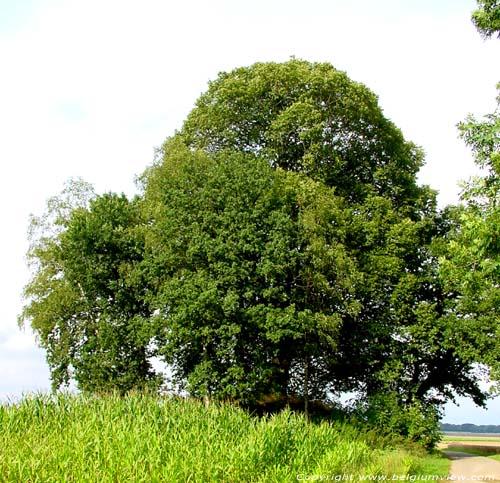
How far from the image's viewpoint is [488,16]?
15.9 meters

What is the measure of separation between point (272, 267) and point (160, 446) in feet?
41.4

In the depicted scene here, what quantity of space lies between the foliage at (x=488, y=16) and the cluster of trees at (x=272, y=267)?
9980 mm

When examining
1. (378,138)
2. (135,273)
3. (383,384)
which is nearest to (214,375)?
(135,273)

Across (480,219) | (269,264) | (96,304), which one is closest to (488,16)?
(480,219)

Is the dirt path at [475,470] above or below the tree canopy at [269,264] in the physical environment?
below

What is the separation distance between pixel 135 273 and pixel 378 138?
13.7 metres

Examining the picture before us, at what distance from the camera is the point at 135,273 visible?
2770 centimetres

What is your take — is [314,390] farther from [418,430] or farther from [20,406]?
[20,406]

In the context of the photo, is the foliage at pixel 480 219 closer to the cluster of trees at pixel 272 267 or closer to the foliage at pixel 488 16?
the foliage at pixel 488 16

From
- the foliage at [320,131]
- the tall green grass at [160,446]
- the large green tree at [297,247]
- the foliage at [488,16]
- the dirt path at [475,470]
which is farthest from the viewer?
the foliage at [320,131]

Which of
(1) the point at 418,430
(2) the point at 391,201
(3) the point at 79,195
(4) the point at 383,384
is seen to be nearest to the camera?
(1) the point at 418,430

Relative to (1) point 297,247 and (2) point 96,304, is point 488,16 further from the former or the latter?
(2) point 96,304

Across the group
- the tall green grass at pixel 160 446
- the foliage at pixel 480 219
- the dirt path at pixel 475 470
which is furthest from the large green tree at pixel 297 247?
the foliage at pixel 480 219

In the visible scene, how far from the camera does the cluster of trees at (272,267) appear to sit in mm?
25250
